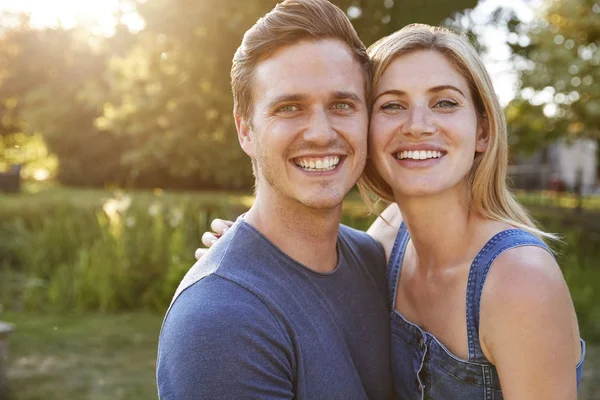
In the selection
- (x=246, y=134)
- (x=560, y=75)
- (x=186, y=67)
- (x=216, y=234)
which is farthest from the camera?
(x=560, y=75)

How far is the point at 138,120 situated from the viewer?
1040 centimetres

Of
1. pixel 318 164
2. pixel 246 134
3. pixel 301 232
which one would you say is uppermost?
pixel 246 134

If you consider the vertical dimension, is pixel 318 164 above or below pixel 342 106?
below

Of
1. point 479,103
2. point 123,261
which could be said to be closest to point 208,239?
point 479,103

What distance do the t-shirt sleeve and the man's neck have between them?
446mm

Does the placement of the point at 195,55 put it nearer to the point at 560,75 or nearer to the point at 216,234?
the point at 216,234

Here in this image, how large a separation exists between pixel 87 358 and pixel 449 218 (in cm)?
527

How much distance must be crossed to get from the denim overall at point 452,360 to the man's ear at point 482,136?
453 millimetres

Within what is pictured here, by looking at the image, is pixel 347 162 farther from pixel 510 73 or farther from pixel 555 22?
pixel 555 22

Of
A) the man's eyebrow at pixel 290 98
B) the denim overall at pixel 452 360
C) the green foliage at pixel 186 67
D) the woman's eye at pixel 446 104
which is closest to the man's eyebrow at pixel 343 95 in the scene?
the man's eyebrow at pixel 290 98

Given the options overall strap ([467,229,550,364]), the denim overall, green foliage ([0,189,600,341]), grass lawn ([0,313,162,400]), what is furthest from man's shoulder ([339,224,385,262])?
green foliage ([0,189,600,341])

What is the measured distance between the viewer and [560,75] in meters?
9.38

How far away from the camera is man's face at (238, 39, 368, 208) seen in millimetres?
2477

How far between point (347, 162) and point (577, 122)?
9.16m
